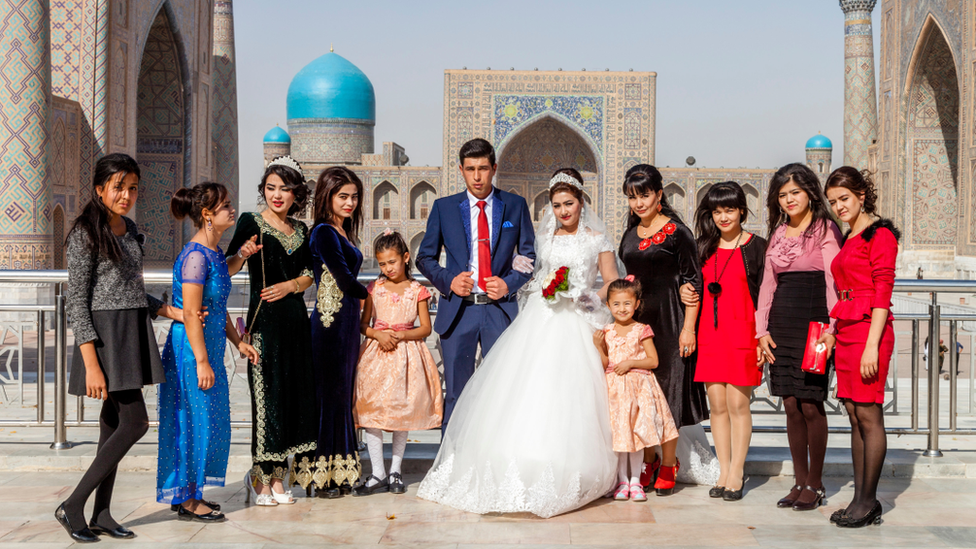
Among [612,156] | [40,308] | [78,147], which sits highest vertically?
[612,156]

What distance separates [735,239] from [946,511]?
1.12 m

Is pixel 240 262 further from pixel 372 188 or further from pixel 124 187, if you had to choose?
pixel 372 188

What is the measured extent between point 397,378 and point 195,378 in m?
0.69

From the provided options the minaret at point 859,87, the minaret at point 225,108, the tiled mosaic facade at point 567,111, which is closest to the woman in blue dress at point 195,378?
the minaret at point 225,108

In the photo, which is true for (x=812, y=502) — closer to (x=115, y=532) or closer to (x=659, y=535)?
(x=659, y=535)

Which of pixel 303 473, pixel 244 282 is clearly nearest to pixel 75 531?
pixel 303 473

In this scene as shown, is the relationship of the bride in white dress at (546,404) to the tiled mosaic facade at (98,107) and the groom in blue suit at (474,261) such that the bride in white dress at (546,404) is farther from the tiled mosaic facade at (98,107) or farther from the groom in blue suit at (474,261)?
the tiled mosaic facade at (98,107)

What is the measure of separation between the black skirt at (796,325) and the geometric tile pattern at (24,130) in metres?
8.34

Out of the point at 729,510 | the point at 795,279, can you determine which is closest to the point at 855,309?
the point at 795,279

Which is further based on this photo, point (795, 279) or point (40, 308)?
point (40, 308)

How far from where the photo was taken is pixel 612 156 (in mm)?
23031

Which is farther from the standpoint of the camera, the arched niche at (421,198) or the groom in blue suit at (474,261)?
the arched niche at (421,198)

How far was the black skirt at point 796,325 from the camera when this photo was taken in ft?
9.25

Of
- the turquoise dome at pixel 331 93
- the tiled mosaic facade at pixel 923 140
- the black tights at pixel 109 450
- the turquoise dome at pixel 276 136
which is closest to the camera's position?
the black tights at pixel 109 450
